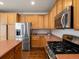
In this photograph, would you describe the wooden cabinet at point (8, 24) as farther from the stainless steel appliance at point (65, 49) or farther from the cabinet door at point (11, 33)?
the stainless steel appliance at point (65, 49)

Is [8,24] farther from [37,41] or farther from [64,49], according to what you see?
[64,49]

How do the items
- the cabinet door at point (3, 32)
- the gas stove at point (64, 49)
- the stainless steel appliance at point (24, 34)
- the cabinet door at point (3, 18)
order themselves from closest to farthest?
the gas stove at point (64, 49), the stainless steel appliance at point (24, 34), the cabinet door at point (3, 32), the cabinet door at point (3, 18)

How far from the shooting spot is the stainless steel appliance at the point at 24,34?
745 centimetres

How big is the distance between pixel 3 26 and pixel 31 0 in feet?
11.4

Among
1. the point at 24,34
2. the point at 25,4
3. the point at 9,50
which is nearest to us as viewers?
the point at 9,50

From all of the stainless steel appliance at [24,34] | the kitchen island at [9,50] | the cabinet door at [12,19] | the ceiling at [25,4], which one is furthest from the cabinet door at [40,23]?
the kitchen island at [9,50]

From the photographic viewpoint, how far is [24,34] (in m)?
7.52

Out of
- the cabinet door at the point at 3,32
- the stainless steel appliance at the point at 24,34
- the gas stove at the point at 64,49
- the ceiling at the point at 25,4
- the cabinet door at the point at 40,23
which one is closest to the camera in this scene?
the gas stove at the point at 64,49

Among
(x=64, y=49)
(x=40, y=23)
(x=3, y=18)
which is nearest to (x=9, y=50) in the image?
(x=64, y=49)

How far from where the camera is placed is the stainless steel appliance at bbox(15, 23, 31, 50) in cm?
745

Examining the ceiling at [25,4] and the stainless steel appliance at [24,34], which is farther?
the stainless steel appliance at [24,34]

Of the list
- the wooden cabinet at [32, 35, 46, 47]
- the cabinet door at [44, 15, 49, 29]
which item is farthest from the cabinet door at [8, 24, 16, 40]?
the cabinet door at [44, 15, 49, 29]

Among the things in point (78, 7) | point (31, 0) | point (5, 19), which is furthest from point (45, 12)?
point (78, 7)

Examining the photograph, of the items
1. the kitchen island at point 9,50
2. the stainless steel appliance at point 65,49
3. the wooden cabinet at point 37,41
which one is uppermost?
the stainless steel appliance at point 65,49
